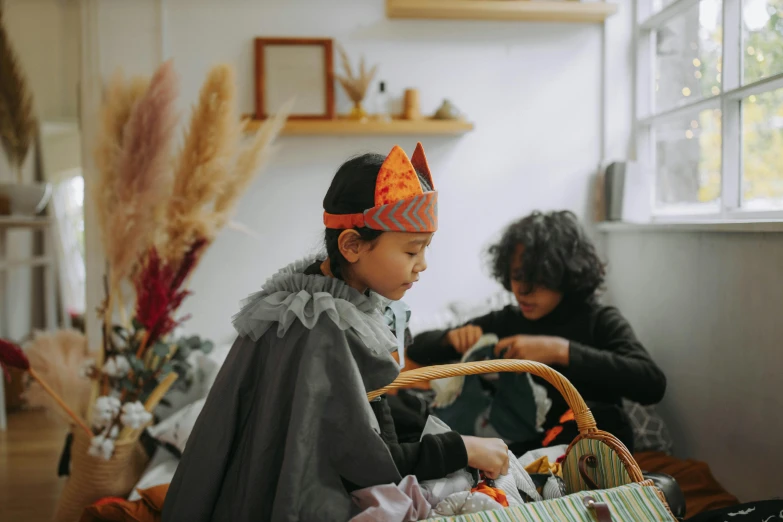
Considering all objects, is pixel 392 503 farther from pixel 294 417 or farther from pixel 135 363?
pixel 135 363

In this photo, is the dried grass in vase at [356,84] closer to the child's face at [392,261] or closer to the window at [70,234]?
the child's face at [392,261]

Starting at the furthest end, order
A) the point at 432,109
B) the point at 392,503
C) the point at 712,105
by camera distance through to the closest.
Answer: the point at 432,109, the point at 712,105, the point at 392,503

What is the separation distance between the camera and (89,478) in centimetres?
169

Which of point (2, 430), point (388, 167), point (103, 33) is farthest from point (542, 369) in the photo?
point (2, 430)

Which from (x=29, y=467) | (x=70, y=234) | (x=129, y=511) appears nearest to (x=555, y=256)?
(x=129, y=511)

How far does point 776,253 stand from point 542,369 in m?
0.78

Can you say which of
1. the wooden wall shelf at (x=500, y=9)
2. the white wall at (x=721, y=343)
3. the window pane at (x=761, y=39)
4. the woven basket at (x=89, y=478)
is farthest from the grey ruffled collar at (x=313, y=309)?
the wooden wall shelf at (x=500, y=9)

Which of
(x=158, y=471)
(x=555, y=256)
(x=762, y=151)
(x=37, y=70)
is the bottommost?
(x=158, y=471)

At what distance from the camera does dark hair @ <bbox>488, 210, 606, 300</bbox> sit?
170 cm

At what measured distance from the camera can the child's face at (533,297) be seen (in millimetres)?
1729

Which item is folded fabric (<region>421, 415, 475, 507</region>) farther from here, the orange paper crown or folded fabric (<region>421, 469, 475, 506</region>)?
the orange paper crown

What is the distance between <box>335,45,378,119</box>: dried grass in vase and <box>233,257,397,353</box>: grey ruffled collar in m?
1.45

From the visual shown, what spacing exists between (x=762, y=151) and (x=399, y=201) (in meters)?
1.36

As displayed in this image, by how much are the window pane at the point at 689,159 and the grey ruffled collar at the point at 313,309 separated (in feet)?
4.89
